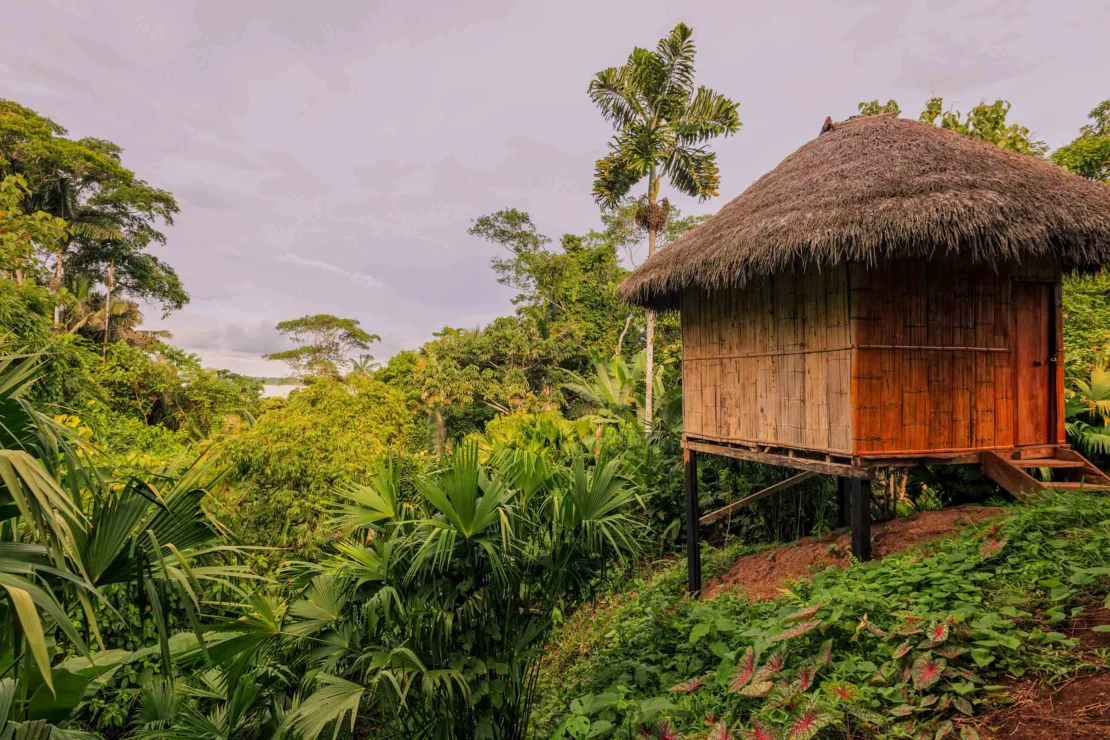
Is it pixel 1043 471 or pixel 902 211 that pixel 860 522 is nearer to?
pixel 1043 471

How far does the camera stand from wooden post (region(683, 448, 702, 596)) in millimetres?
6996

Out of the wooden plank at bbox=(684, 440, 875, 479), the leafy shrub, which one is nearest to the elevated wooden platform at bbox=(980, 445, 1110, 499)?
the wooden plank at bbox=(684, 440, 875, 479)

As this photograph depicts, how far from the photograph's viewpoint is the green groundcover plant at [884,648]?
2838mm

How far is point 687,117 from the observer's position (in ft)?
42.8

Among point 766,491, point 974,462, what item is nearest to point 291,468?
point 766,491

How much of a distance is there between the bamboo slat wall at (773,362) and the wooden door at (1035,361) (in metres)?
1.77

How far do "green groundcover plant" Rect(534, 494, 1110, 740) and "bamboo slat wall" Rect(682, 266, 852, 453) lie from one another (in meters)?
1.39

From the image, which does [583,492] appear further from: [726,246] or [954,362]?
[954,362]

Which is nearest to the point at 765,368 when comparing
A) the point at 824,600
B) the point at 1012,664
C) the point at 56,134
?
the point at 824,600

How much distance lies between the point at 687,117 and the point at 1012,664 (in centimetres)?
1240

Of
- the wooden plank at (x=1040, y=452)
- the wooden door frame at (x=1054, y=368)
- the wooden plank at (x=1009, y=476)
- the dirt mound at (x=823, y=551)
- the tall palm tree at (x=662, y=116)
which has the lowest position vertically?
the dirt mound at (x=823, y=551)

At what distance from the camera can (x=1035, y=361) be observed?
17.8 ft

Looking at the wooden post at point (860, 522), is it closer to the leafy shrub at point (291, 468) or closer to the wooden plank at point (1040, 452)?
the wooden plank at point (1040, 452)

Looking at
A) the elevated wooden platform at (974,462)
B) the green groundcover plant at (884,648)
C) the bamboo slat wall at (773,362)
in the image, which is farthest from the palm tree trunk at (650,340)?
the green groundcover plant at (884,648)
